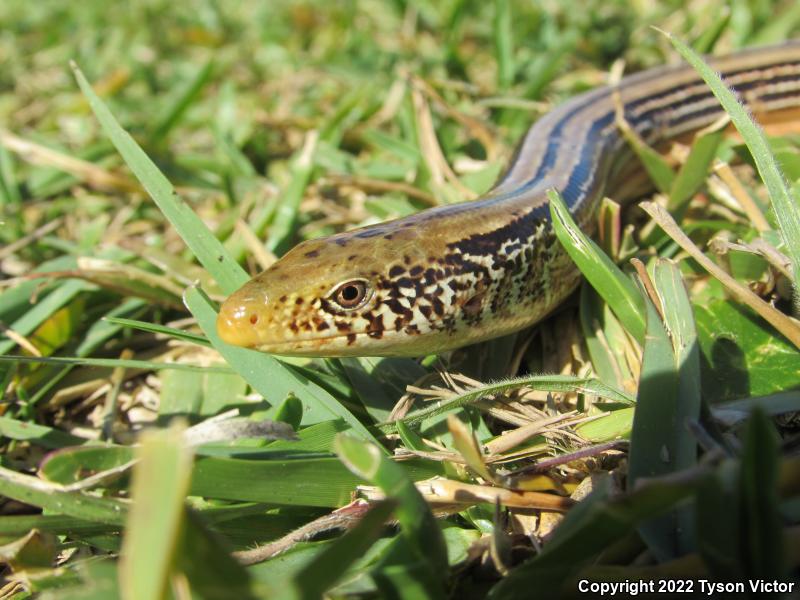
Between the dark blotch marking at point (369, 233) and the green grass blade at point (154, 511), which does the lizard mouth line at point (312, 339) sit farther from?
the green grass blade at point (154, 511)

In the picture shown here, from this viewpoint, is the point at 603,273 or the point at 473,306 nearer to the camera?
the point at 603,273

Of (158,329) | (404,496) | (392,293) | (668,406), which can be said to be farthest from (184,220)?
(668,406)

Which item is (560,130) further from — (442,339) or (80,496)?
(80,496)

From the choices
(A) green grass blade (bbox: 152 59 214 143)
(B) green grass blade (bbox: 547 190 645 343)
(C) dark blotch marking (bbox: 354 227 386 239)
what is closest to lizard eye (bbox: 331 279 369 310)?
(C) dark blotch marking (bbox: 354 227 386 239)

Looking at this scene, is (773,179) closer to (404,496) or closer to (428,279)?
(428,279)

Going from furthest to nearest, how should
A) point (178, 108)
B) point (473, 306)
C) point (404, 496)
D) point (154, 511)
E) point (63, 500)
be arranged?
point (178, 108) → point (473, 306) → point (63, 500) → point (404, 496) → point (154, 511)

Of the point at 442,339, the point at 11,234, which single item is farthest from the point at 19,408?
the point at 442,339
